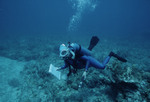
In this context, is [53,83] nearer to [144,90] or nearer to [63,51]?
[63,51]

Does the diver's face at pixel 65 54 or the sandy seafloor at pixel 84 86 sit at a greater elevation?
the diver's face at pixel 65 54

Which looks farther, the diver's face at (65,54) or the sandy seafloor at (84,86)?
the sandy seafloor at (84,86)

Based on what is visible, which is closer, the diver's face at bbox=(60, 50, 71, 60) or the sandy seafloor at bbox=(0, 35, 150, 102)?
the diver's face at bbox=(60, 50, 71, 60)

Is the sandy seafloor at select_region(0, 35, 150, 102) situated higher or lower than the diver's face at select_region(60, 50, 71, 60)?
lower

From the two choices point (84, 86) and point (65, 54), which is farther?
point (84, 86)

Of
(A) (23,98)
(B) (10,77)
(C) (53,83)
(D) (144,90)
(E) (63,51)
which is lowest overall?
(D) (144,90)

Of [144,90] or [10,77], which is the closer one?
[144,90]

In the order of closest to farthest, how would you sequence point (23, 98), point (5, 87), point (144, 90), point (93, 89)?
point (144, 90)
point (93, 89)
point (23, 98)
point (5, 87)

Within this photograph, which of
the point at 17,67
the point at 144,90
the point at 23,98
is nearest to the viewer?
the point at 144,90

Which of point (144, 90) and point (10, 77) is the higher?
point (10, 77)

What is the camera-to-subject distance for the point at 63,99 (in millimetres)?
4500

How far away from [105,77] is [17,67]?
305 inches

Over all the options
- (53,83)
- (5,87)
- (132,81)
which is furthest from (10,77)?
(132,81)

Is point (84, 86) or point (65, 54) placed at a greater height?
point (65, 54)
